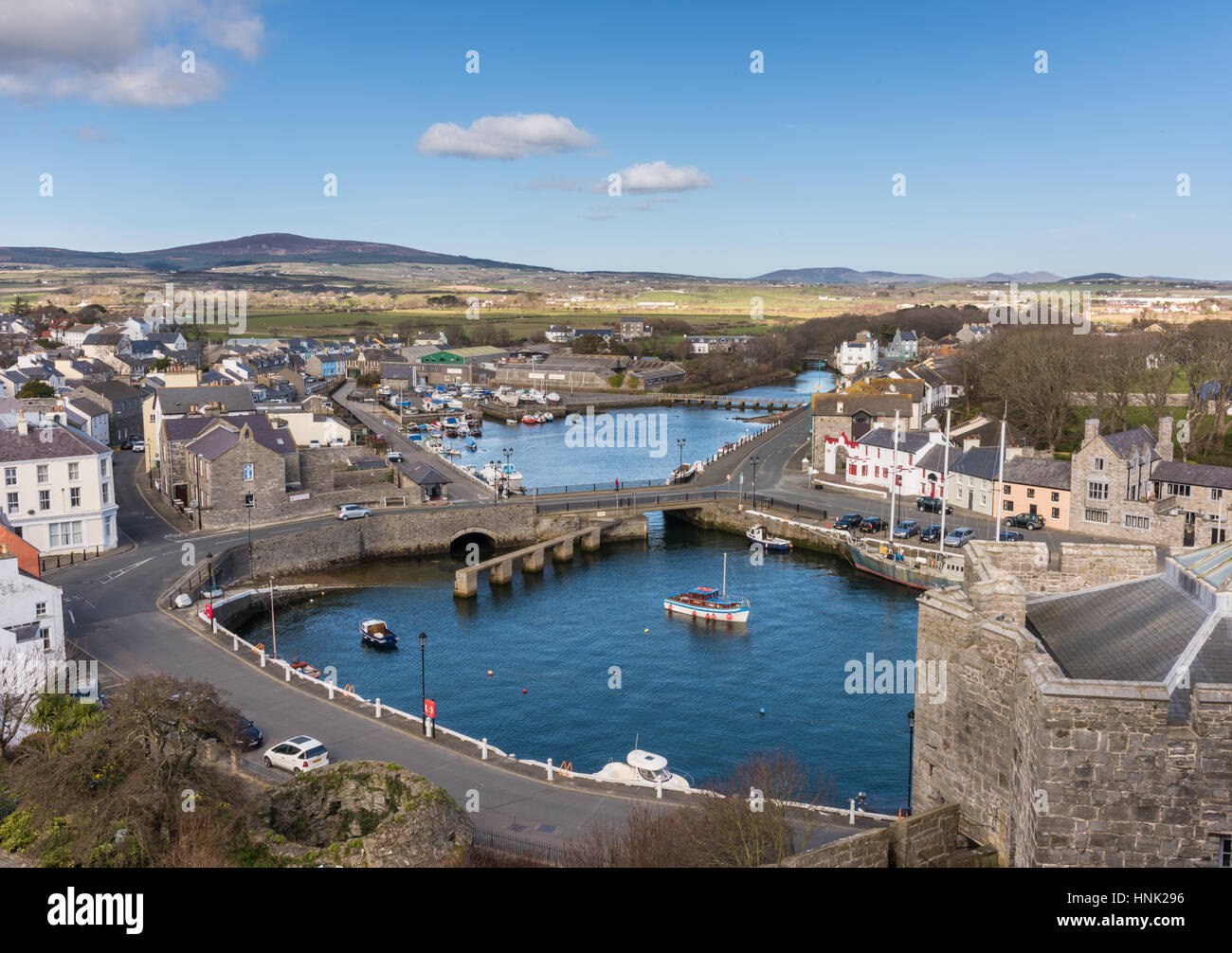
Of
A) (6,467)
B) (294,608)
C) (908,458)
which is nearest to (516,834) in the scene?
(294,608)

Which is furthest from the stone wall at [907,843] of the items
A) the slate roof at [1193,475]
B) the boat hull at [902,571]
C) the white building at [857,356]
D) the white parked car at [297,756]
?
the white building at [857,356]

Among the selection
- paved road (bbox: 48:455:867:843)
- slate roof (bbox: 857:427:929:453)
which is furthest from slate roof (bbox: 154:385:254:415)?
slate roof (bbox: 857:427:929:453)

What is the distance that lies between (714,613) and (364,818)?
3022 cm

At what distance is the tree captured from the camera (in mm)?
88500

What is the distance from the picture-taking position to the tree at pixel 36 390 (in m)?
88.5

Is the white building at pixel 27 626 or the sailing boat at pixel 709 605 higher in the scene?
the white building at pixel 27 626

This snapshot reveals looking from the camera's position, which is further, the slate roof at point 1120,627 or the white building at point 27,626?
the white building at point 27,626

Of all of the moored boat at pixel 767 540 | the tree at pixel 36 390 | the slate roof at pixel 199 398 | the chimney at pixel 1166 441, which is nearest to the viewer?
the chimney at pixel 1166 441

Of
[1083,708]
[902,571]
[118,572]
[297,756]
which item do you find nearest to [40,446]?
[118,572]

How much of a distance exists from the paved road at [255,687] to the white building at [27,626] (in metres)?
3.62

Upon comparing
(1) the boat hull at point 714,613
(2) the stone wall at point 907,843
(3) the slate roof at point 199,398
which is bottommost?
(1) the boat hull at point 714,613

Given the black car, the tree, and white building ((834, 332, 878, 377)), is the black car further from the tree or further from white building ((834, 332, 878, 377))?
white building ((834, 332, 878, 377))

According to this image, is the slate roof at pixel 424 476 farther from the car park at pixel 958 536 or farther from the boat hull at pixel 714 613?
the car park at pixel 958 536

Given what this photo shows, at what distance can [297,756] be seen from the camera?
2759 centimetres
